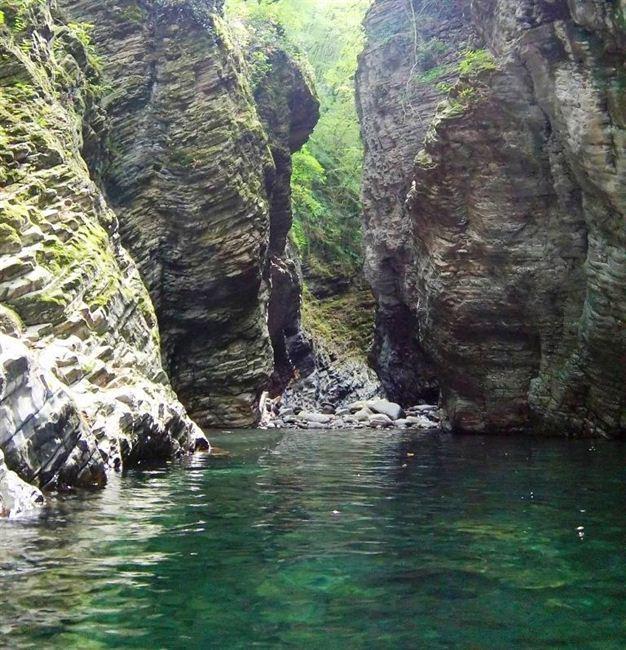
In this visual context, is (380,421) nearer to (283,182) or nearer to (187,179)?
(187,179)

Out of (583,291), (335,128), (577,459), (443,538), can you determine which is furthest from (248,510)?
(335,128)

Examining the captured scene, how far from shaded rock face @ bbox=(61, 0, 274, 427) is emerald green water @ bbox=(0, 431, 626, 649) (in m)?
12.9

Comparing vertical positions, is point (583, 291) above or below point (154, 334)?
above

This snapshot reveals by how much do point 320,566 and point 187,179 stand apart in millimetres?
17770

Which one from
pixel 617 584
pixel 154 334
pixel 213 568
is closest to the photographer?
pixel 617 584

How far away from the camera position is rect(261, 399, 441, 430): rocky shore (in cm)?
2288

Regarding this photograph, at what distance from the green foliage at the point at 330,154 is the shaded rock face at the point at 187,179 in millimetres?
10202

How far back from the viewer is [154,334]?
1486 centimetres

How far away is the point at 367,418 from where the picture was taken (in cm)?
2336

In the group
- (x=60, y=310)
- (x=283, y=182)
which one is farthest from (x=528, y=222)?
(x=283, y=182)

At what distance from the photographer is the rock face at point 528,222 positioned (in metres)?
13.5

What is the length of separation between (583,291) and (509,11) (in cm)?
644

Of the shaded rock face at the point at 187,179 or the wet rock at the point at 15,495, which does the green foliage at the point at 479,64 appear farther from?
the wet rock at the point at 15,495

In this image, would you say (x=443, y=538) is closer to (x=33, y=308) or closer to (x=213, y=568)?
(x=213, y=568)
